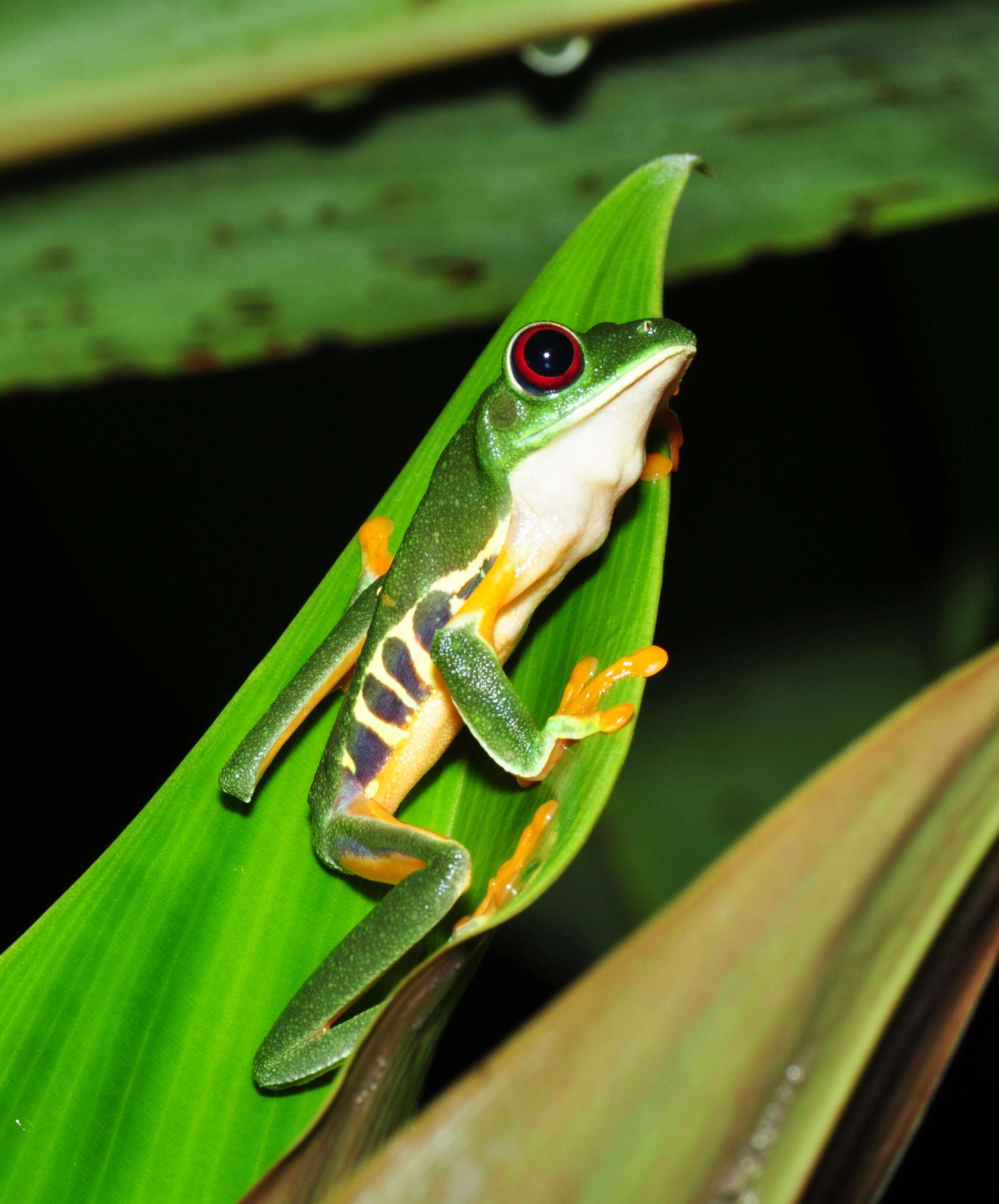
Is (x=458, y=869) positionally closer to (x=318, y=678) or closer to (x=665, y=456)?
(x=318, y=678)

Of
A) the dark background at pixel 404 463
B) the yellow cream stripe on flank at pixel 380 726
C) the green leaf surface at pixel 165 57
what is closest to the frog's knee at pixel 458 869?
the yellow cream stripe on flank at pixel 380 726

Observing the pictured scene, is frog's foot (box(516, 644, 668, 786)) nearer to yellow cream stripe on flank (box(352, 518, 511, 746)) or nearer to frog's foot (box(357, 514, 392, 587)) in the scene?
yellow cream stripe on flank (box(352, 518, 511, 746))

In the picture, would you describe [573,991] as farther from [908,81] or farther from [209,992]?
[908,81]

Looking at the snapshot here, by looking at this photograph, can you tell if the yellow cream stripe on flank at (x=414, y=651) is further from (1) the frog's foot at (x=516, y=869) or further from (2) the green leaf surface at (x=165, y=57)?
(2) the green leaf surface at (x=165, y=57)

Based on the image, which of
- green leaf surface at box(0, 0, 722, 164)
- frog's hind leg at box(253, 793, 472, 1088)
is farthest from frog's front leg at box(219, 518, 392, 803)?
green leaf surface at box(0, 0, 722, 164)

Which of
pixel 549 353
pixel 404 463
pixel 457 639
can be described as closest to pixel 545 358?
pixel 549 353
